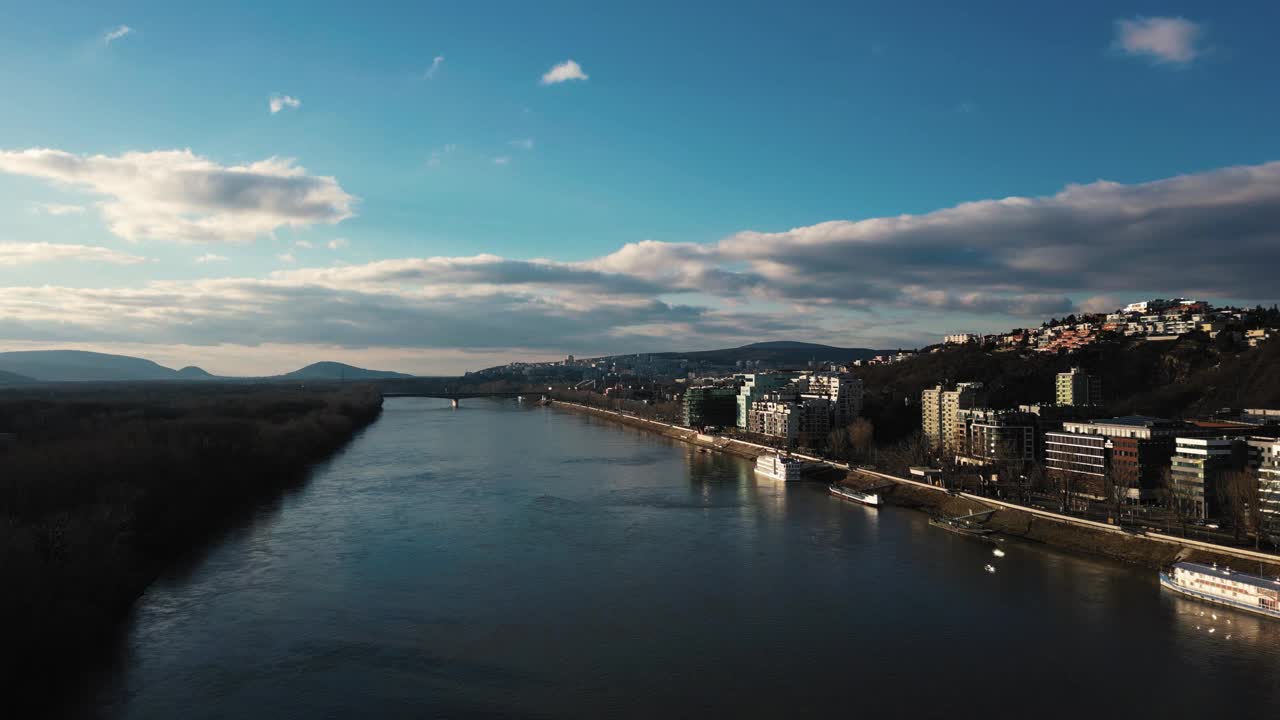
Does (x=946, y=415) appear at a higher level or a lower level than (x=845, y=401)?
lower

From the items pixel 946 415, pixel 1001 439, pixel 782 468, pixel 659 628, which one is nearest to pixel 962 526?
pixel 1001 439

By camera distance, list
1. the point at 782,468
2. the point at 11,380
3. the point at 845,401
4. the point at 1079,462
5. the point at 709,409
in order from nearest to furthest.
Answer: the point at 1079,462 < the point at 782,468 < the point at 845,401 < the point at 709,409 < the point at 11,380

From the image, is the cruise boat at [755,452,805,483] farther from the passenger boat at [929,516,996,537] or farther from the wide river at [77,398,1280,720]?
the passenger boat at [929,516,996,537]

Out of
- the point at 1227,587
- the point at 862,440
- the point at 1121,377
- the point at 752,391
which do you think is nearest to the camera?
the point at 1227,587

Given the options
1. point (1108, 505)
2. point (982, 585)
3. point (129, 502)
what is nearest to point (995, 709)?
point (982, 585)

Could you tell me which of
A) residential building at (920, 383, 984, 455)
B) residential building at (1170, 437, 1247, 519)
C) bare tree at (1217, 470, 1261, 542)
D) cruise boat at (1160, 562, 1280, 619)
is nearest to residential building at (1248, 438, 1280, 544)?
bare tree at (1217, 470, 1261, 542)

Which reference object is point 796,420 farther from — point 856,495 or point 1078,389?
point 856,495

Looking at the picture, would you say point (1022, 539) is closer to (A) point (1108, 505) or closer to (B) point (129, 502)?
(A) point (1108, 505)
